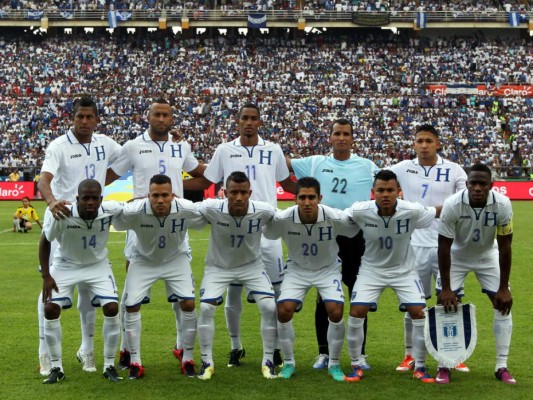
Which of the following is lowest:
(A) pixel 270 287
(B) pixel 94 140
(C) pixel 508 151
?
(C) pixel 508 151

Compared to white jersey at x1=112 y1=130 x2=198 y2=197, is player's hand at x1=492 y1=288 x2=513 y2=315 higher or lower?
lower

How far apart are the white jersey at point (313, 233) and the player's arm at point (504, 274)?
1.35 m

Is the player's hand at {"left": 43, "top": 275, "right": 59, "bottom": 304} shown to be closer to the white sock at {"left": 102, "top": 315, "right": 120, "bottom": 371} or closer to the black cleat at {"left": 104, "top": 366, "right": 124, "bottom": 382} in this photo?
the white sock at {"left": 102, "top": 315, "right": 120, "bottom": 371}

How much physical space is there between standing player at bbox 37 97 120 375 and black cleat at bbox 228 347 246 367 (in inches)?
53.5

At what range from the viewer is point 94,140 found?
8.23m

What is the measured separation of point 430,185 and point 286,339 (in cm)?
212

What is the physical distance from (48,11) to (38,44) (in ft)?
7.56

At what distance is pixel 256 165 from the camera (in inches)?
334

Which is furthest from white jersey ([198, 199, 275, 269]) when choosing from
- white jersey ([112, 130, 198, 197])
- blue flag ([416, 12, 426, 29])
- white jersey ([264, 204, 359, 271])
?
blue flag ([416, 12, 426, 29])

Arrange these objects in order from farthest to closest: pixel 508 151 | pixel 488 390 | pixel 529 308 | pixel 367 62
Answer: pixel 367 62, pixel 508 151, pixel 529 308, pixel 488 390

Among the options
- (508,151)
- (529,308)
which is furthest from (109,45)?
(529,308)

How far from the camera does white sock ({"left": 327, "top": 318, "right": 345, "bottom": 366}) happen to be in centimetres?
771

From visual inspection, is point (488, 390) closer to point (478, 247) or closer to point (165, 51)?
point (478, 247)

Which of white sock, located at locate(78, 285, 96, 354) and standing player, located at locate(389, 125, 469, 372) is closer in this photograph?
white sock, located at locate(78, 285, 96, 354)
